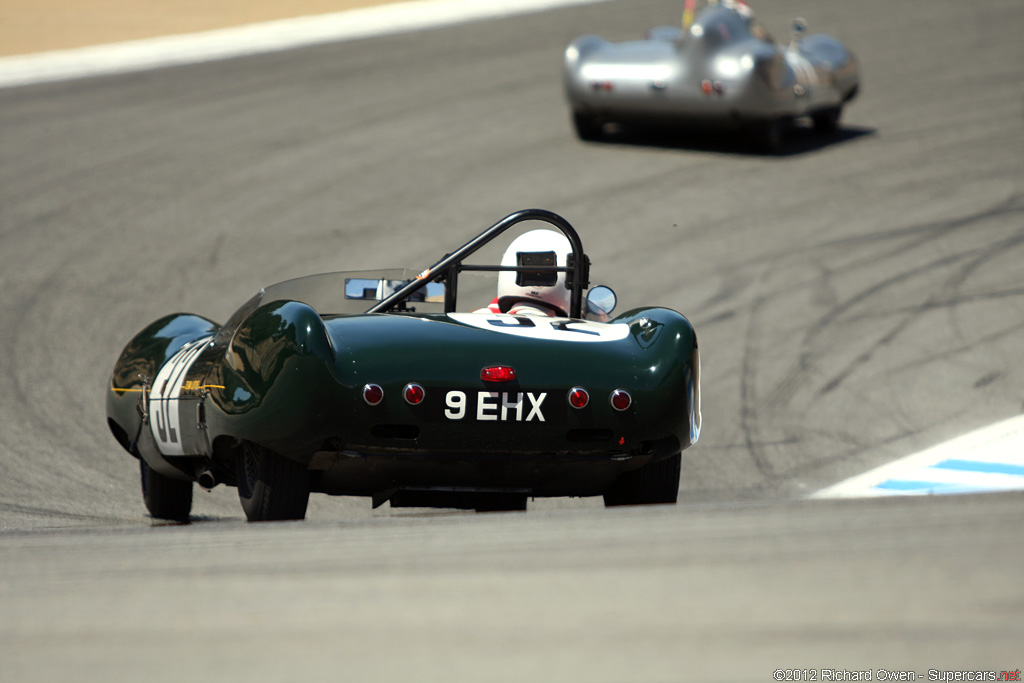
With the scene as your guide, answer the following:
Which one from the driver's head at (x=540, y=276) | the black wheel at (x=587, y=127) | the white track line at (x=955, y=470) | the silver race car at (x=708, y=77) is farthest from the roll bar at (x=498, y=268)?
the black wheel at (x=587, y=127)

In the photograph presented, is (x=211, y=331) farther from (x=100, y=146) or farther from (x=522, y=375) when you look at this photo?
(x=100, y=146)

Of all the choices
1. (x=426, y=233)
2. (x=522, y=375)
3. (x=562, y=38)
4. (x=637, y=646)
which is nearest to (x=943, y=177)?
(x=426, y=233)

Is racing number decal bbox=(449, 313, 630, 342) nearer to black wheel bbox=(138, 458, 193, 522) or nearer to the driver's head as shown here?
the driver's head

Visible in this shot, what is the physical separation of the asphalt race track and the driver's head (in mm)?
981

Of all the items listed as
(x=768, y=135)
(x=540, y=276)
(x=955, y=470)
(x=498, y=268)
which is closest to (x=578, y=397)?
(x=498, y=268)

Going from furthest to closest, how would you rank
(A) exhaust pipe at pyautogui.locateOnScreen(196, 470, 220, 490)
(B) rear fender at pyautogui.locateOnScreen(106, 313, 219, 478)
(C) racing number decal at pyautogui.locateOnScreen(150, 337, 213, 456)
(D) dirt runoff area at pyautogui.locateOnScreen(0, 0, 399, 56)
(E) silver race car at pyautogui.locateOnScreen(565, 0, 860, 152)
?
1. (D) dirt runoff area at pyautogui.locateOnScreen(0, 0, 399, 56)
2. (E) silver race car at pyautogui.locateOnScreen(565, 0, 860, 152)
3. (B) rear fender at pyautogui.locateOnScreen(106, 313, 219, 478)
4. (C) racing number decal at pyautogui.locateOnScreen(150, 337, 213, 456)
5. (A) exhaust pipe at pyautogui.locateOnScreen(196, 470, 220, 490)

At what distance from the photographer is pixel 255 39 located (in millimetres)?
19906

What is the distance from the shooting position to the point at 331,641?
2.69m

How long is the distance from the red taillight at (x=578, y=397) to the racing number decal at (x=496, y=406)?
0.09 m

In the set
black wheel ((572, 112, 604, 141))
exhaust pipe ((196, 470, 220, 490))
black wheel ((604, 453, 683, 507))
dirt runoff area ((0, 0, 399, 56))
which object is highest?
black wheel ((604, 453, 683, 507))

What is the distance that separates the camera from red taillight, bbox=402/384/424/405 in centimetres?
443

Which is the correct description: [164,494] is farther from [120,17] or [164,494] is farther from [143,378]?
[120,17]

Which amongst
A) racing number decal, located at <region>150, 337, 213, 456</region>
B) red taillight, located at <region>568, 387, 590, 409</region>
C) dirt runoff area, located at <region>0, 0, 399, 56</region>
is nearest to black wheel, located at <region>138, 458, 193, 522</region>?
racing number decal, located at <region>150, 337, 213, 456</region>

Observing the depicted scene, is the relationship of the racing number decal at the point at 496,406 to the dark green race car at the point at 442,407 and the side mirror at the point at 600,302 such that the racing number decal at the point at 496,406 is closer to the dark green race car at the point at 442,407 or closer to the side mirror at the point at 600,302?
the dark green race car at the point at 442,407
